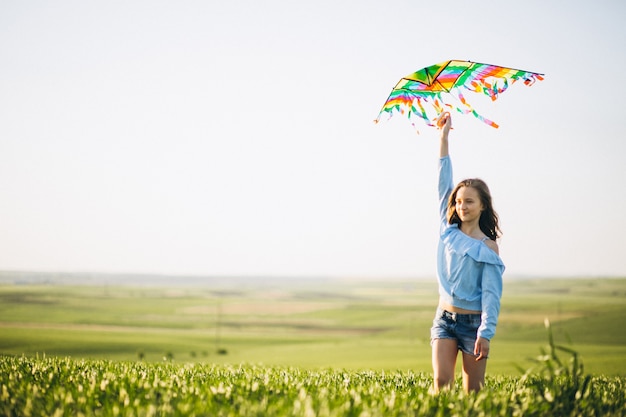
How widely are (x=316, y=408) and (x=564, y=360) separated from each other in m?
2.79

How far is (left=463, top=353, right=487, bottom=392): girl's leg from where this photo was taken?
664cm

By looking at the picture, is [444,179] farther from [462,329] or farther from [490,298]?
[462,329]

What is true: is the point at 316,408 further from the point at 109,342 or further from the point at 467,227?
the point at 109,342

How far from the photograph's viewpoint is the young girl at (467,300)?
656 cm

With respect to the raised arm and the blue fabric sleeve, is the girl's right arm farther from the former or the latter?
the blue fabric sleeve

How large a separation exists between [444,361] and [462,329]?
421mm

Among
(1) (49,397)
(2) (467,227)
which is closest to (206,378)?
(1) (49,397)

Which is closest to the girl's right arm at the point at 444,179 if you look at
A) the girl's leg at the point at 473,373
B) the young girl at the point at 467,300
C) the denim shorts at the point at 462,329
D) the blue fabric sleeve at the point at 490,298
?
the young girl at the point at 467,300

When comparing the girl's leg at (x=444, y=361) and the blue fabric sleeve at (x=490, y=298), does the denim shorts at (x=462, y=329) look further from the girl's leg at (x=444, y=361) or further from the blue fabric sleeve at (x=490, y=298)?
the blue fabric sleeve at (x=490, y=298)

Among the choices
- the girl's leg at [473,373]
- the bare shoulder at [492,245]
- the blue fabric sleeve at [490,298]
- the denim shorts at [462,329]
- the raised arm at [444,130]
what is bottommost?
the girl's leg at [473,373]

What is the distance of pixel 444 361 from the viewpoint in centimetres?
667

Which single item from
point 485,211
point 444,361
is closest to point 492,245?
point 485,211

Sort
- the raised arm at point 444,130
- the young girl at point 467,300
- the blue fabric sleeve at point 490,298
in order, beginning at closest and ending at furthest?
the blue fabric sleeve at point 490,298 < the young girl at point 467,300 < the raised arm at point 444,130

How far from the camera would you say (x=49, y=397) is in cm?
548
